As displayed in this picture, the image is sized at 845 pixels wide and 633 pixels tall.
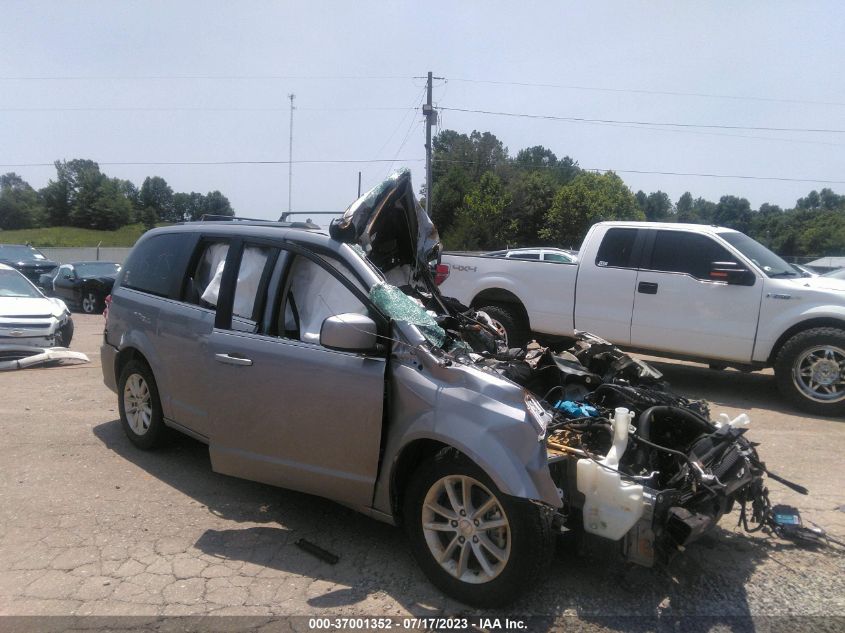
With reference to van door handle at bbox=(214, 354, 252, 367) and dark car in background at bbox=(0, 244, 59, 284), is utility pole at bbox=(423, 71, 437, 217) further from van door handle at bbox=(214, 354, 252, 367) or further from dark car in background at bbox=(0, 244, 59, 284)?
van door handle at bbox=(214, 354, 252, 367)

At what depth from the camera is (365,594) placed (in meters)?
3.35

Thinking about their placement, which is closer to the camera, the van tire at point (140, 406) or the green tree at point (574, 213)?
the van tire at point (140, 406)

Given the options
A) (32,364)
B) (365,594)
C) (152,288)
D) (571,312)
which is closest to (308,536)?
(365,594)

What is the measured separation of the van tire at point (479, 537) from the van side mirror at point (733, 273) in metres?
5.24

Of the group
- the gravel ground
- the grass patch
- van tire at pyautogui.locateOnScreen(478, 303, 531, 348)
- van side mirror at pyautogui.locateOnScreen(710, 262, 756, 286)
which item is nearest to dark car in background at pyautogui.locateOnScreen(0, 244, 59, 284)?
van tire at pyautogui.locateOnScreen(478, 303, 531, 348)

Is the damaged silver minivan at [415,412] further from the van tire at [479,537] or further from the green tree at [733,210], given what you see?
the green tree at [733,210]

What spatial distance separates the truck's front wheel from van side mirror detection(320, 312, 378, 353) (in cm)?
539

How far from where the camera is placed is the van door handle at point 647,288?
771cm

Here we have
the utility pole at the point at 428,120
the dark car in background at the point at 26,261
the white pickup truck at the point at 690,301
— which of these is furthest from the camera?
the utility pole at the point at 428,120

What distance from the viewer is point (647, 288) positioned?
7746 millimetres

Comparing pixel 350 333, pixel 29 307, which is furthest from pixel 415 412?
pixel 29 307

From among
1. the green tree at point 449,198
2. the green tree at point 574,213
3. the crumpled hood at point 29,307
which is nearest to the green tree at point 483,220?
the green tree at point 449,198

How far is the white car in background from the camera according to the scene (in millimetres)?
9312

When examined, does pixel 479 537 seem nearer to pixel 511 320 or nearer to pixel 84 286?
pixel 511 320
